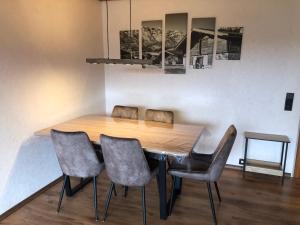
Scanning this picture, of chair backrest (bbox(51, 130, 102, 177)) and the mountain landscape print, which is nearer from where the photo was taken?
chair backrest (bbox(51, 130, 102, 177))

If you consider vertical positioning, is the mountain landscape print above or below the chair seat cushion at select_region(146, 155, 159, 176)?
above

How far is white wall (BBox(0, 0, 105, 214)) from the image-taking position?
96.5 inches

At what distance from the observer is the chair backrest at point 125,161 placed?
2080 mm

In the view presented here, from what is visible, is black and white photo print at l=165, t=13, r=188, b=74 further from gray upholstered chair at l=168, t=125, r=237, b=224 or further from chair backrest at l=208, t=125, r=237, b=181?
chair backrest at l=208, t=125, r=237, b=181

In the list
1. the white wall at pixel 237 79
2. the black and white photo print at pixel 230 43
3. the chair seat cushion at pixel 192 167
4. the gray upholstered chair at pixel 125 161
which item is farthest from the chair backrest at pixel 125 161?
the black and white photo print at pixel 230 43

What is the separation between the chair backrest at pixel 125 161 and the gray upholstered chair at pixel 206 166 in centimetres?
39

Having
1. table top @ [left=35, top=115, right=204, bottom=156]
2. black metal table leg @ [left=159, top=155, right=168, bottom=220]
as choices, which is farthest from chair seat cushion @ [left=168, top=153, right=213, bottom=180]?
table top @ [left=35, top=115, right=204, bottom=156]

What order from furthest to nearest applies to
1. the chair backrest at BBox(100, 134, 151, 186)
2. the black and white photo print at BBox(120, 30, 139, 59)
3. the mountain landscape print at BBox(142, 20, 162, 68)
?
the black and white photo print at BBox(120, 30, 139, 59)
the mountain landscape print at BBox(142, 20, 162, 68)
the chair backrest at BBox(100, 134, 151, 186)

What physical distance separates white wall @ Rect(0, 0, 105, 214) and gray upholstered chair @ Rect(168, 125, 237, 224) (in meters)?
1.60

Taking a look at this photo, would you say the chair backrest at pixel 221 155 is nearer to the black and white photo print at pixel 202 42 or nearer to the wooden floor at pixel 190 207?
the wooden floor at pixel 190 207

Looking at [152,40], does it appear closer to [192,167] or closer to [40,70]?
[40,70]

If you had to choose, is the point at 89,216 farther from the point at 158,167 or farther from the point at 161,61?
the point at 161,61

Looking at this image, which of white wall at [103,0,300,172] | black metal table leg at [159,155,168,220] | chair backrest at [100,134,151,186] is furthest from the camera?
white wall at [103,0,300,172]

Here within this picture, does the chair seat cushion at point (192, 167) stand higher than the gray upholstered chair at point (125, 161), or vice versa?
the gray upholstered chair at point (125, 161)
